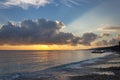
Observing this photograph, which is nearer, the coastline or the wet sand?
the wet sand

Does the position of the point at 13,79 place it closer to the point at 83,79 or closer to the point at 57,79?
the point at 57,79

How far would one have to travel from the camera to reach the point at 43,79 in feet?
123

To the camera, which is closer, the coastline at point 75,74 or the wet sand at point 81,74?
the wet sand at point 81,74

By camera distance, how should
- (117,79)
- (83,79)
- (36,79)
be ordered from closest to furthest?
(117,79)
(83,79)
(36,79)

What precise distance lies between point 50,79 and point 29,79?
3.90 metres

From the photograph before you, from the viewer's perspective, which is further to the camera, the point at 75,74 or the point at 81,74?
the point at 75,74

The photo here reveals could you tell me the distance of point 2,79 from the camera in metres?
39.3

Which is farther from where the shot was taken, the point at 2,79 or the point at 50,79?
the point at 2,79

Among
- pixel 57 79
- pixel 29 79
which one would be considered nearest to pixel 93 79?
pixel 57 79

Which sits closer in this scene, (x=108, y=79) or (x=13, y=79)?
(x=108, y=79)

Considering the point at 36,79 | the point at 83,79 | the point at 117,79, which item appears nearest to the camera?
the point at 117,79

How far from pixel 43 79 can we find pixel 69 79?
4.38 meters

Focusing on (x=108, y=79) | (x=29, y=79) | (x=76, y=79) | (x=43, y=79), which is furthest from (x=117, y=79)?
(x=29, y=79)

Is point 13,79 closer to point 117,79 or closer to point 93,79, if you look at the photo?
point 93,79
